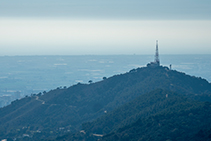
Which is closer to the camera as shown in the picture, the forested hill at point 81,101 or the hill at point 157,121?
the hill at point 157,121

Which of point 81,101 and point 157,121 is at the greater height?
point 157,121

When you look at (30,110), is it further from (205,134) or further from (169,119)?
(205,134)

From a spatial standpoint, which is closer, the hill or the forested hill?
the hill

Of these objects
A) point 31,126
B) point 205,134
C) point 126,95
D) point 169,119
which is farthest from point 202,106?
point 31,126

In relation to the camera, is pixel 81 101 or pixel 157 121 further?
pixel 81 101
